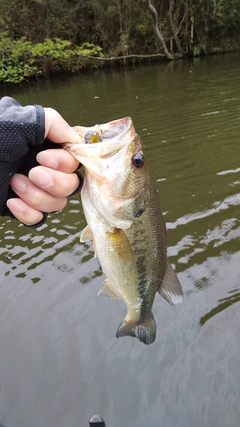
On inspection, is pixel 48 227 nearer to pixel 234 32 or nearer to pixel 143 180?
pixel 143 180

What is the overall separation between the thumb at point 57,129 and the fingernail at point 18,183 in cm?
22

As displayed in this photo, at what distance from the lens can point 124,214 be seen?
1.84m

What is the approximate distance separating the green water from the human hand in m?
2.04

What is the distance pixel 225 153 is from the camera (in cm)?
777

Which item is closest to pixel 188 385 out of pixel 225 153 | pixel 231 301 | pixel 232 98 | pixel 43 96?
pixel 231 301

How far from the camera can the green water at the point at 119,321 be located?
122 inches

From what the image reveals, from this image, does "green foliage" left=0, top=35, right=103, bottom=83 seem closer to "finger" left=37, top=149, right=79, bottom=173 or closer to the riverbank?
the riverbank

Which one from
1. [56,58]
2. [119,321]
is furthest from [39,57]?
[119,321]

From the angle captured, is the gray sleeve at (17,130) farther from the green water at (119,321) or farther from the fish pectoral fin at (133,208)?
the green water at (119,321)

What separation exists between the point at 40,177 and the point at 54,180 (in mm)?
59

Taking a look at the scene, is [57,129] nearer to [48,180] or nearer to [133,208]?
[48,180]

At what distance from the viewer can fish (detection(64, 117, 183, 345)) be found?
1695mm

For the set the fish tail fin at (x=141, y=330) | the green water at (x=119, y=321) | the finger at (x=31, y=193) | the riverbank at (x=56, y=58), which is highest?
the riverbank at (x=56, y=58)

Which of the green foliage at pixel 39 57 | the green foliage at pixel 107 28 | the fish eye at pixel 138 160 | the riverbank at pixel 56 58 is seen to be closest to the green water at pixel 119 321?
the fish eye at pixel 138 160
